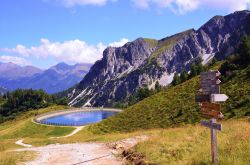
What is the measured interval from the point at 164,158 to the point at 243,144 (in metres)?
3.75

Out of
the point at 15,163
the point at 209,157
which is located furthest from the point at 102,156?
the point at 209,157

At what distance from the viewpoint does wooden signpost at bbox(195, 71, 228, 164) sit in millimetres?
13711

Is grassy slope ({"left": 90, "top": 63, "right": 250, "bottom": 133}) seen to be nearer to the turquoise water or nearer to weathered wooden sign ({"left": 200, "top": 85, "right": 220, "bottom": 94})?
weathered wooden sign ({"left": 200, "top": 85, "right": 220, "bottom": 94})

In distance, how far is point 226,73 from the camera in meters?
73.1

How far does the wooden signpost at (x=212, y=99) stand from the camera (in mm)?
13711

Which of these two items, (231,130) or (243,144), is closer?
(243,144)

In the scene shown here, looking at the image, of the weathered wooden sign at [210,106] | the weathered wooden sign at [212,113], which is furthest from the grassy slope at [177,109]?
the weathered wooden sign at [212,113]

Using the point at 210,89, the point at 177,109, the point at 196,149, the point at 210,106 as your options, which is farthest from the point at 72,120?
the point at 210,89

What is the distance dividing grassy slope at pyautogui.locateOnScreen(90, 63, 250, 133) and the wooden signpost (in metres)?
30.6

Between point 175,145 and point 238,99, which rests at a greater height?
point 238,99

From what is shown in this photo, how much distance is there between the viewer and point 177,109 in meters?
64.4

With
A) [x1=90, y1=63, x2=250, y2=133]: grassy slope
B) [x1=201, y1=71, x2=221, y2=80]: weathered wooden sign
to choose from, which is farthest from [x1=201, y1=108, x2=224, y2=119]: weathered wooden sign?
[x1=90, y1=63, x2=250, y2=133]: grassy slope

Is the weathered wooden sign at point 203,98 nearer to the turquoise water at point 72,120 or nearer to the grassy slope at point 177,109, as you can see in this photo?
the grassy slope at point 177,109

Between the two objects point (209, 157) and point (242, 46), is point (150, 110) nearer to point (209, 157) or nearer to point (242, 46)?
point (242, 46)
